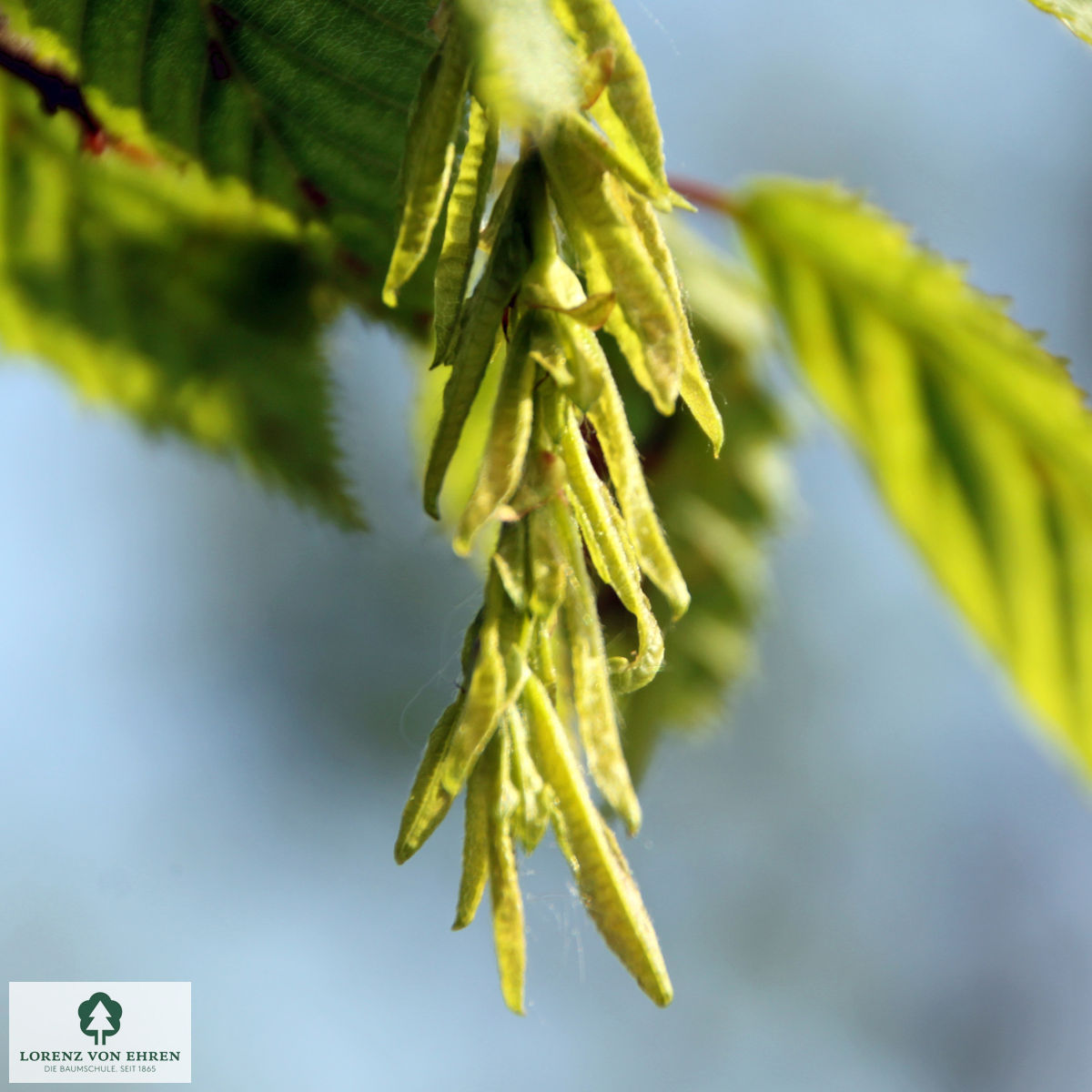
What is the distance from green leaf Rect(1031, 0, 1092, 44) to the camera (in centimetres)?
48

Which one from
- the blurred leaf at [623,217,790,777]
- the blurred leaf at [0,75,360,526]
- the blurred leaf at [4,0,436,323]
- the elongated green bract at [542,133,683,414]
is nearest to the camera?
the elongated green bract at [542,133,683,414]

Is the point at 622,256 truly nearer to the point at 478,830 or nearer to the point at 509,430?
the point at 509,430

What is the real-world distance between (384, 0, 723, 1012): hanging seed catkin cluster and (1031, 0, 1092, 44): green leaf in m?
0.18

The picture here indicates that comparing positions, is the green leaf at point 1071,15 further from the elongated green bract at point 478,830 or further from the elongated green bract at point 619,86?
the elongated green bract at point 478,830

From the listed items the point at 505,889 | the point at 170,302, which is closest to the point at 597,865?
the point at 505,889

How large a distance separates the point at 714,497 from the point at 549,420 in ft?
2.26

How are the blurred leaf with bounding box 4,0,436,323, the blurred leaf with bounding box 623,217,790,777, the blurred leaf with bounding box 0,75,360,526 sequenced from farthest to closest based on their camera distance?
the blurred leaf with bounding box 623,217,790,777, the blurred leaf with bounding box 0,75,360,526, the blurred leaf with bounding box 4,0,436,323

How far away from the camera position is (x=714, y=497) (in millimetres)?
1116

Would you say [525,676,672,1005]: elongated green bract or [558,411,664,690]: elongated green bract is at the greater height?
[558,411,664,690]: elongated green bract

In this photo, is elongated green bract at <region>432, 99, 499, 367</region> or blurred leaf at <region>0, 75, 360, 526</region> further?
blurred leaf at <region>0, 75, 360, 526</region>

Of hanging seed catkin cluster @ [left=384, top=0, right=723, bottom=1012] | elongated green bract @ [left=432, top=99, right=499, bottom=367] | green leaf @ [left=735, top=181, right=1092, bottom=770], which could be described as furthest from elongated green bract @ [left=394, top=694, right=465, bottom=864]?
green leaf @ [left=735, top=181, right=1092, bottom=770]

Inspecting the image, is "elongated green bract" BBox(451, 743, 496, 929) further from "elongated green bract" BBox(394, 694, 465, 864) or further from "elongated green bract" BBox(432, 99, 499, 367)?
"elongated green bract" BBox(432, 99, 499, 367)

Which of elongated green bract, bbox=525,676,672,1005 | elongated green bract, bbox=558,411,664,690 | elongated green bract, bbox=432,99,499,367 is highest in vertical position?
elongated green bract, bbox=432,99,499,367

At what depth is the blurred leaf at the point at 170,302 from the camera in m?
0.86
